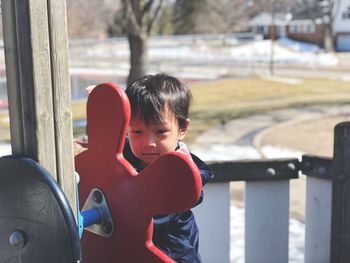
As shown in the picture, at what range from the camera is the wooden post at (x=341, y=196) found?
6.88 ft

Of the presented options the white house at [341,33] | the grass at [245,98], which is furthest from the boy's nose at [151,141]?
the white house at [341,33]

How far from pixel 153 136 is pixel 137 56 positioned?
684cm

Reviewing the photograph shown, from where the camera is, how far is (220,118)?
32.9ft

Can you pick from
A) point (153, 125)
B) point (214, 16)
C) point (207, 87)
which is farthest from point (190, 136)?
point (214, 16)

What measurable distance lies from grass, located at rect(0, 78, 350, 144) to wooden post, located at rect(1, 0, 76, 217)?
6.54 meters

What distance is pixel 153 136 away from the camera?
1498 mm

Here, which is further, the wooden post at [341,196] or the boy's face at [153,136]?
the wooden post at [341,196]

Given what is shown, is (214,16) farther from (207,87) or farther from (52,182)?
(52,182)

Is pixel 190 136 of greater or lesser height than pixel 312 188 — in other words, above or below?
below

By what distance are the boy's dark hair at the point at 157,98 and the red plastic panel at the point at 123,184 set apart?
0.10m

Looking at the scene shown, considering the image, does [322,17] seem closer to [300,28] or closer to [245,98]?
[300,28]

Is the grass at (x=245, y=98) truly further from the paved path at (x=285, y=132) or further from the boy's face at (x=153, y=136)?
the boy's face at (x=153, y=136)

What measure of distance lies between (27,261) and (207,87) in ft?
47.9

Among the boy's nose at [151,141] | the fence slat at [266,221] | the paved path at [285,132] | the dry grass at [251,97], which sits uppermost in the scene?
the boy's nose at [151,141]
